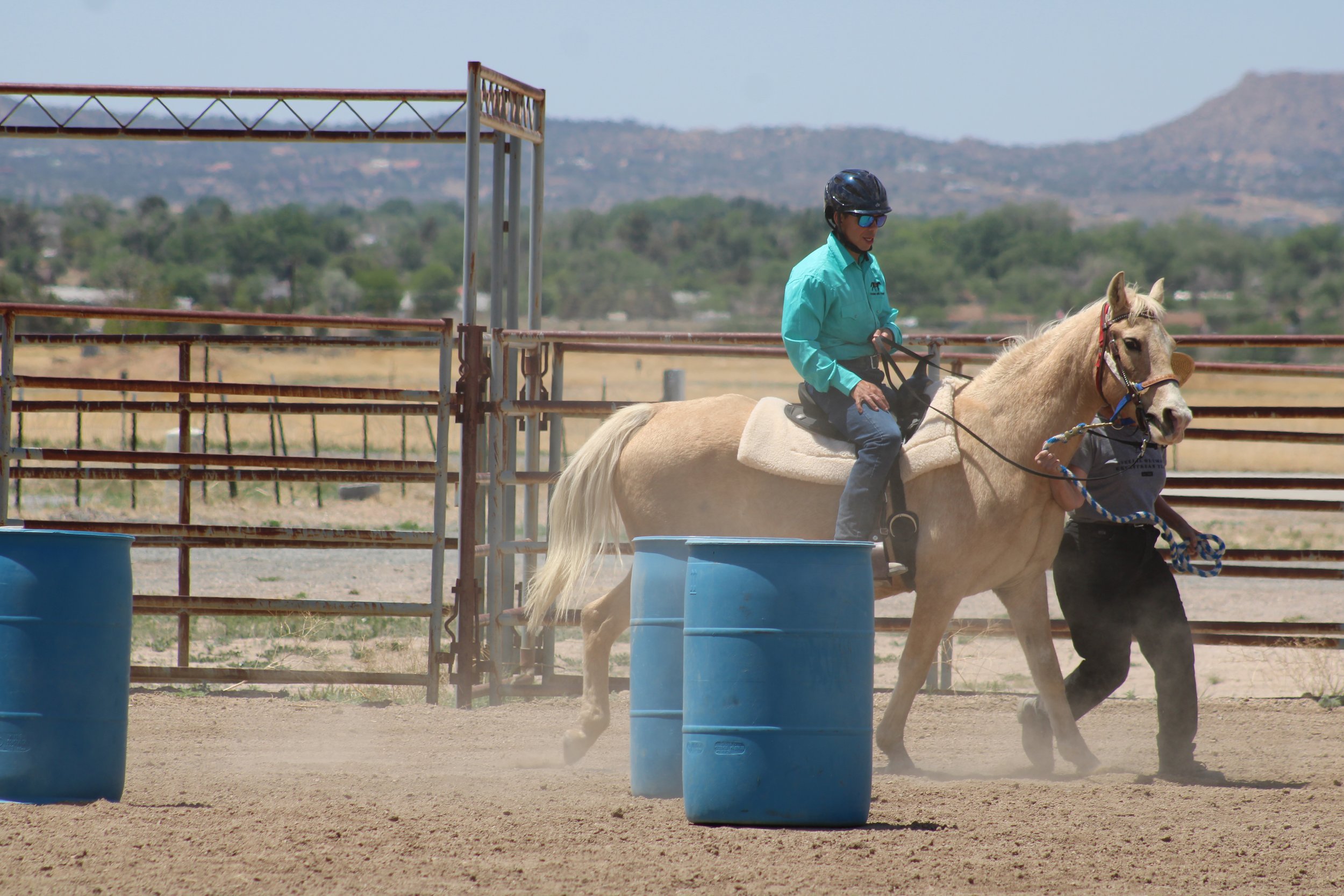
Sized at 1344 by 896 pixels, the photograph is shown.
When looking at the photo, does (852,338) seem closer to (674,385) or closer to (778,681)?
(778,681)

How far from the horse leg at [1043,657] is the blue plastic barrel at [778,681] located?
168 cm

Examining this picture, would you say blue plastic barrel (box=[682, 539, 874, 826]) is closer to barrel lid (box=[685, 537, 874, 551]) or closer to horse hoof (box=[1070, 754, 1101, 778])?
barrel lid (box=[685, 537, 874, 551])

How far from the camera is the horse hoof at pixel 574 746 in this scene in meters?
5.58

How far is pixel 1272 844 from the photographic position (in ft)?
13.3

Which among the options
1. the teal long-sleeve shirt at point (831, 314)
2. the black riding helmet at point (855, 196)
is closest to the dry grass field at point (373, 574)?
the teal long-sleeve shirt at point (831, 314)

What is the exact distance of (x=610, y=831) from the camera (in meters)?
4.09

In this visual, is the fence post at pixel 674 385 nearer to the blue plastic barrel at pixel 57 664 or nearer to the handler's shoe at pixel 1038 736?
the handler's shoe at pixel 1038 736

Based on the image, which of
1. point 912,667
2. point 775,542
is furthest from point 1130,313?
point 775,542

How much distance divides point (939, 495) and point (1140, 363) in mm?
915

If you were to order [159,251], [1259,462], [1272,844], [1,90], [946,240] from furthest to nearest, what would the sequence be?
1. [946,240]
2. [159,251]
3. [1259,462]
4. [1,90]
5. [1272,844]

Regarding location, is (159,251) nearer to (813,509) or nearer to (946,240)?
(946,240)

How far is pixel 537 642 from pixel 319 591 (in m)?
4.42

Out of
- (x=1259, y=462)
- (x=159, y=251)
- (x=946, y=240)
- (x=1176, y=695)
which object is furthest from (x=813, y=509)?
(x=946, y=240)

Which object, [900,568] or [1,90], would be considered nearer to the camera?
[900,568]
